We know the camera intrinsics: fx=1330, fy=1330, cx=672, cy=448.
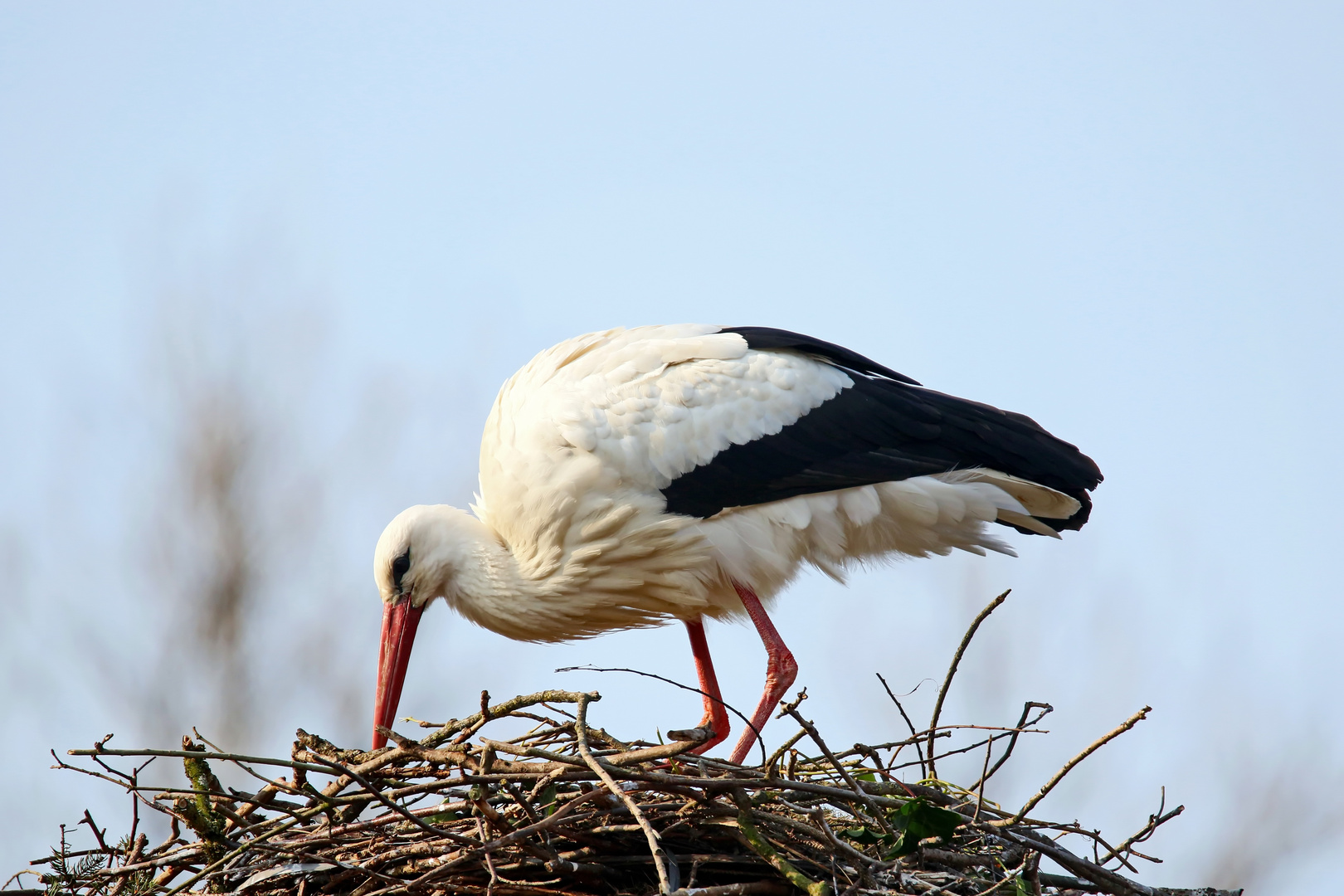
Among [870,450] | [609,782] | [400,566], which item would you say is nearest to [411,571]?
[400,566]

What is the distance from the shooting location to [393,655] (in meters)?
4.88

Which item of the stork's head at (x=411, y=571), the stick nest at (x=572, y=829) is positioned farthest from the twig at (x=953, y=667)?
the stork's head at (x=411, y=571)

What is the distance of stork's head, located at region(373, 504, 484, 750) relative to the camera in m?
4.77

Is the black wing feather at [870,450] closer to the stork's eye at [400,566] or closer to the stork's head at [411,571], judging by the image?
the stork's head at [411,571]

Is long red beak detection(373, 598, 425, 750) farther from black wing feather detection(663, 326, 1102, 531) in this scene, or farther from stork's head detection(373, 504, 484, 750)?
black wing feather detection(663, 326, 1102, 531)

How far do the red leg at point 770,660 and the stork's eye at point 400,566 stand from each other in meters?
1.19

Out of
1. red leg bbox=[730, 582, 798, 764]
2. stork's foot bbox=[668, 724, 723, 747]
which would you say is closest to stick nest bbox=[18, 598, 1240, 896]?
stork's foot bbox=[668, 724, 723, 747]

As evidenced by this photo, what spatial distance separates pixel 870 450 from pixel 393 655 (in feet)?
6.19

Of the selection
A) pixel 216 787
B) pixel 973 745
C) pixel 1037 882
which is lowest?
pixel 1037 882

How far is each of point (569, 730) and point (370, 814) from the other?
921mm

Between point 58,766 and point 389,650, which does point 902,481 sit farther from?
point 58,766


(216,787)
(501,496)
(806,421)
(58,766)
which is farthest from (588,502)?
(58,766)

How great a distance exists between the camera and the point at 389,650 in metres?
4.90

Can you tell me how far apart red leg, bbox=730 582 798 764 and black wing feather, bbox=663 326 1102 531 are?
1.27 ft
